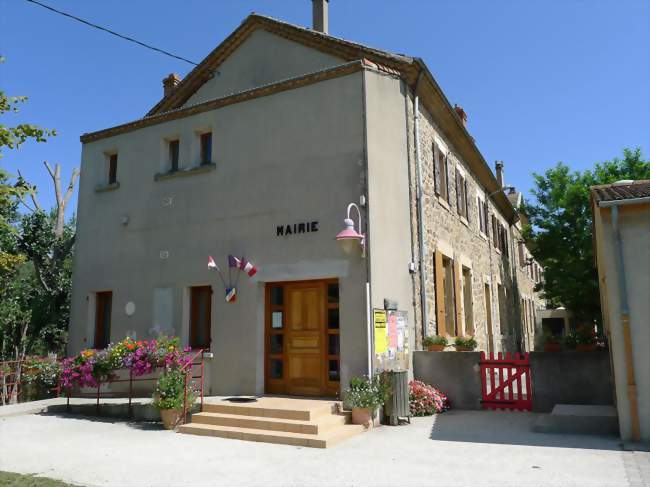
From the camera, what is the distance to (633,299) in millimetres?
6922

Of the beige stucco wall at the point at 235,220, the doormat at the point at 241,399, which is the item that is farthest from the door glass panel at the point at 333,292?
the doormat at the point at 241,399

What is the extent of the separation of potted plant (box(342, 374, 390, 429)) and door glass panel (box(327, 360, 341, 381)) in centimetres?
78

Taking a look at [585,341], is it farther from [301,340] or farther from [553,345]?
[301,340]

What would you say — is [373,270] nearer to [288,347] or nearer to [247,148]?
[288,347]

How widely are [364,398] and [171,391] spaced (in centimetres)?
300

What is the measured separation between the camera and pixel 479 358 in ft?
32.3

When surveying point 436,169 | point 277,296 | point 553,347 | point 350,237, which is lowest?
point 553,347

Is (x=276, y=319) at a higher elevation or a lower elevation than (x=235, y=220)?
lower

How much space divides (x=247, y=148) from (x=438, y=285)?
487cm

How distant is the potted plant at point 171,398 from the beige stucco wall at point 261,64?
6907 mm

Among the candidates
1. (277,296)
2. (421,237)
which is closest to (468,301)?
(421,237)

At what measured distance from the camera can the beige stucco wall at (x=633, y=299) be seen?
6778 mm

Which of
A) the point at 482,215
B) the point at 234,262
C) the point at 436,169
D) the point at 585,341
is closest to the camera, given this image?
the point at 585,341

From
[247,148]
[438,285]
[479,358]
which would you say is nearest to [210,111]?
[247,148]
